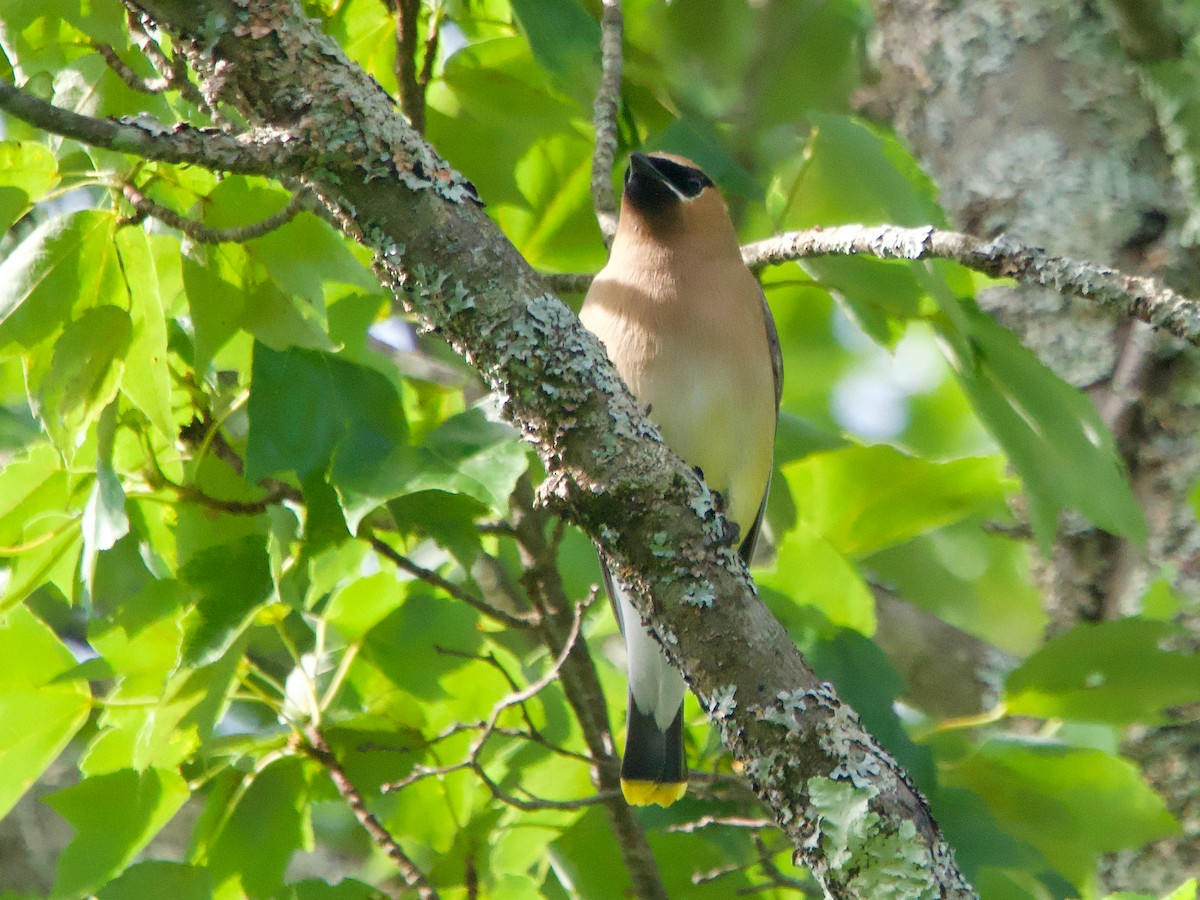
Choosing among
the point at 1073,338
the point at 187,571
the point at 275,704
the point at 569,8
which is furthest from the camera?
the point at 1073,338

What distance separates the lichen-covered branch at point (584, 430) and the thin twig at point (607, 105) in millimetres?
793

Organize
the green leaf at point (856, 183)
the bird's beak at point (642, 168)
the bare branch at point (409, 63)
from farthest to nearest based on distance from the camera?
the bird's beak at point (642, 168), the bare branch at point (409, 63), the green leaf at point (856, 183)

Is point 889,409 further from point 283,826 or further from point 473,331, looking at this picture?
point 473,331

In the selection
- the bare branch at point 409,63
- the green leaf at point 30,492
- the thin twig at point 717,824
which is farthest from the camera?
the thin twig at point 717,824

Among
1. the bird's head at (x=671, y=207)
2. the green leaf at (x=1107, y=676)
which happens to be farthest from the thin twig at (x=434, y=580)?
the bird's head at (x=671, y=207)

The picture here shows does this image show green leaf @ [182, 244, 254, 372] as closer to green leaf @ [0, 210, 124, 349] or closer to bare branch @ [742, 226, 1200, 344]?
green leaf @ [0, 210, 124, 349]

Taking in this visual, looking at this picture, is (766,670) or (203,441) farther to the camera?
(203,441)

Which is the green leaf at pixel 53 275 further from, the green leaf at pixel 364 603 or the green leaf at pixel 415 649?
the green leaf at pixel 415 649

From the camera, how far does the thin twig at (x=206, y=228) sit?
85.6 inches

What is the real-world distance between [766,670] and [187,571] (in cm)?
103

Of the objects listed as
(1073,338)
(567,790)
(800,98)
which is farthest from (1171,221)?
(567,790)

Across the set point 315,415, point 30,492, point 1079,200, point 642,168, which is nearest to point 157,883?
point 30,492

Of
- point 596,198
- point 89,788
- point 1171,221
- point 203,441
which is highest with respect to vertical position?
point 1171,221

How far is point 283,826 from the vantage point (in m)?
2.72
